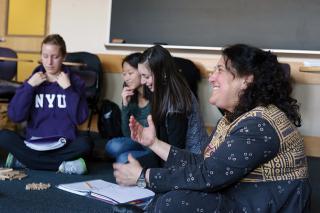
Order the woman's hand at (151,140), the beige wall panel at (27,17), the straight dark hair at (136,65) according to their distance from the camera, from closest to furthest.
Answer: the woman's hand at (151,140) < the straight dark hair at (136,65) < the beige wall panel at (27,17)

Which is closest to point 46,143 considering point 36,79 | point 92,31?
point 36,79

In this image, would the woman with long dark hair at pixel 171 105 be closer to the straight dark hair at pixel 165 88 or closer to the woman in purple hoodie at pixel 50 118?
the straight dark hair at pixel 165 88

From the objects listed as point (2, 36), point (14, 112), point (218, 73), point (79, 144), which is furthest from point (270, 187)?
point (2, 36)

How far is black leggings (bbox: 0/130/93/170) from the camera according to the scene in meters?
2.36

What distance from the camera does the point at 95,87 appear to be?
3572 mm

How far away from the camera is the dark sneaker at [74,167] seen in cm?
232

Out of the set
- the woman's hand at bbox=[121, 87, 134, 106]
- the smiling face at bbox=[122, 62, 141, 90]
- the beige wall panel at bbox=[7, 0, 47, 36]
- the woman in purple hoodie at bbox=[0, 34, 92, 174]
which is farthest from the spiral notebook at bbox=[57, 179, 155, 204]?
the beige wall panel at bbox=[7, 0, 47, 36]

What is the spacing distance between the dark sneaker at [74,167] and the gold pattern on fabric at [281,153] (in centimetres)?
135

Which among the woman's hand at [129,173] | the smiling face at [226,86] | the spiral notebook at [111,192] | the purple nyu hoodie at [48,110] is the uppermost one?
the smiling face at [226,86]

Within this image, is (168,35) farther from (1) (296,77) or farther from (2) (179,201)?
(2) (179,201)

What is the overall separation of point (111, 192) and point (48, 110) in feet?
2.99

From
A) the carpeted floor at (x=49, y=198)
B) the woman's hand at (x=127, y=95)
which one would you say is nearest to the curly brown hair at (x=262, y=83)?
the carpeted floor at (x=49, y=198)

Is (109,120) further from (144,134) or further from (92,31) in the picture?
(144,134)

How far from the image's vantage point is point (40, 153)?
238 centimetres
